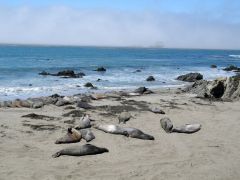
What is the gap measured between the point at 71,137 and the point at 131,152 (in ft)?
5.83

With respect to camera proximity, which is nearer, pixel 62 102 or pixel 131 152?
pixel 131 152

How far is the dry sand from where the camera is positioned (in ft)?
26.1

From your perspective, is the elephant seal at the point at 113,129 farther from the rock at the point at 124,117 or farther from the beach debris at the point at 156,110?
the beach debris at the point at 156,110

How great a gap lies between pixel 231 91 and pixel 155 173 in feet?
42.0

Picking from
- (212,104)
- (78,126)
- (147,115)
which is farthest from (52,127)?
(212,104)

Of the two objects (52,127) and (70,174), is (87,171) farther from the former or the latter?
(52,127)

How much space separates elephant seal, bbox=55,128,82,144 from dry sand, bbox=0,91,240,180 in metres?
0.20

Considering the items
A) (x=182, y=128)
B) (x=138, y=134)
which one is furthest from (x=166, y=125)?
(x=138, y=134)

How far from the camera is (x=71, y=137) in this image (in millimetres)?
10258

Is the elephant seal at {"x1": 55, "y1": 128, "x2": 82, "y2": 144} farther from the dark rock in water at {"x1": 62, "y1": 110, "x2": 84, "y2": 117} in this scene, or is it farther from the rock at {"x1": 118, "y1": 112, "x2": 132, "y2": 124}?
the dark rock in water at {"x1": 62, "y1": 110, "x2": 84, "y2": 117}

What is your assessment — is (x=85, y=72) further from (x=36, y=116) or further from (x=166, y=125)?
(x=166, y=125)

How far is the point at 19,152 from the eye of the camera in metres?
9.13

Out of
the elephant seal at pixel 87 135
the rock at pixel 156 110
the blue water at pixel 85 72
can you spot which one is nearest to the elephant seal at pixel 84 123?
the elephant seal at pixel 87 135

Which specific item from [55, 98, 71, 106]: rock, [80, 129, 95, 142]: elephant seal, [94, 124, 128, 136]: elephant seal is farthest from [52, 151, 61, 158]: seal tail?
[55, 98, 71, 106]: rock
